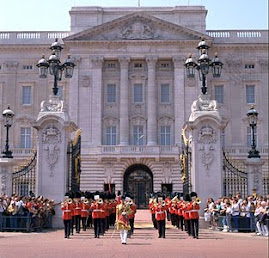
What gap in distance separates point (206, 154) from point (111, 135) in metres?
32.2

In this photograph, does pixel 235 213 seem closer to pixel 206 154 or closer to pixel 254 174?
pixel 206 154

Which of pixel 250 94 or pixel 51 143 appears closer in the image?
pixel 51 143

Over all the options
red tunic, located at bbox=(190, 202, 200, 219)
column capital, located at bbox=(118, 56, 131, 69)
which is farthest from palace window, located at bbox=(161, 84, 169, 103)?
red tunic, located at bbox=(190, 202, 200, 219)

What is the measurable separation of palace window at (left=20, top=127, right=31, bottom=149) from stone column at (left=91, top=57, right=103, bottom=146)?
271 inches

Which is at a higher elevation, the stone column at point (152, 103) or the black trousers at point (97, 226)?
the stone column at point (152, 103)

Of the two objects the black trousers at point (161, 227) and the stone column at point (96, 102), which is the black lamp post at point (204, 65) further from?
the stone column at point (96, 102)

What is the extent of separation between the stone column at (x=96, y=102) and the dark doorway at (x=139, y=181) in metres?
4.38

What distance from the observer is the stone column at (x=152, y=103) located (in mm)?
54219

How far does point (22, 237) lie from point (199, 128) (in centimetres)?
870

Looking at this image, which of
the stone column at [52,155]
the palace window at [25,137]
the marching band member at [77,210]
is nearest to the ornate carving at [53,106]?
the stone column at [52,155]

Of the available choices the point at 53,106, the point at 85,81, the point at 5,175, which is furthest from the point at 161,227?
the point at 85,81

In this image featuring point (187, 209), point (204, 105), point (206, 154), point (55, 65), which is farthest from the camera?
point (55, 65)

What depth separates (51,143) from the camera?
2403 cm

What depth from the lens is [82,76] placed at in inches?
2190
